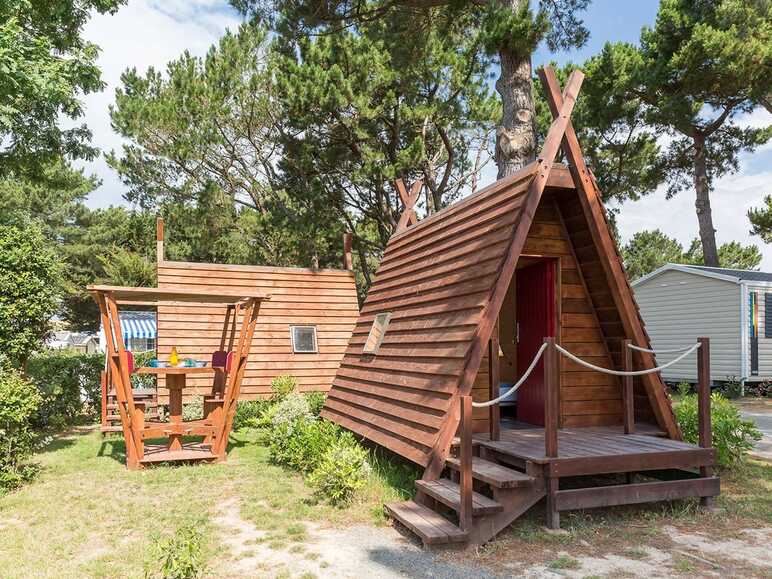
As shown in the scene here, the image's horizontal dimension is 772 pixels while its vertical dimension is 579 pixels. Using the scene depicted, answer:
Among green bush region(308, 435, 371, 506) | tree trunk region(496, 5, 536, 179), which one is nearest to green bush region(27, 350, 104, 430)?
green bush region(308, 435, 371, 506)

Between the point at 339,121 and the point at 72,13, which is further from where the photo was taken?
the point at 339,121

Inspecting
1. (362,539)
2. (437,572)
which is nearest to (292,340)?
(362,539)

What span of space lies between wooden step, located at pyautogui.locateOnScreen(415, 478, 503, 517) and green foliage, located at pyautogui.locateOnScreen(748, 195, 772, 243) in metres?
20.4

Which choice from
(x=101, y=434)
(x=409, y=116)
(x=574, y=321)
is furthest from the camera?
(x=409, y=116)

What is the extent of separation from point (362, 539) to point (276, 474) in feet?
8.87

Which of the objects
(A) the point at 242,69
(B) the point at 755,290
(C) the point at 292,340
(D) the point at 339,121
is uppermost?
(A) the point at 242,69

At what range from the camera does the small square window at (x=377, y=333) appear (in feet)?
29.0

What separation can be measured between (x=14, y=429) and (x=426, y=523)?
5.38m

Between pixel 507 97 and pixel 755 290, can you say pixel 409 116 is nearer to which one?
pixel 507 97

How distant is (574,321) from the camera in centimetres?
729

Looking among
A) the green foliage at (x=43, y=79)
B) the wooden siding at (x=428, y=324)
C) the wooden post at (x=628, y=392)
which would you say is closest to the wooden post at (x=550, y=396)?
the wooden siding at (x=428, y=324)

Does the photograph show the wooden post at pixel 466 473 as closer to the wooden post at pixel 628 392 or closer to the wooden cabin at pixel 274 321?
the wooden post at pixel 628 392

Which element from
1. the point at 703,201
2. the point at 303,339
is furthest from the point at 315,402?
the point at 703,201

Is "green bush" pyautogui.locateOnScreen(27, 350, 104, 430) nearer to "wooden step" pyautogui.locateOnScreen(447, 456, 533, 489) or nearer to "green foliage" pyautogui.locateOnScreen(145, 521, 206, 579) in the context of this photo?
"green foliage" pyautogui.locateOnScreen(145, 521, 206, 579)
